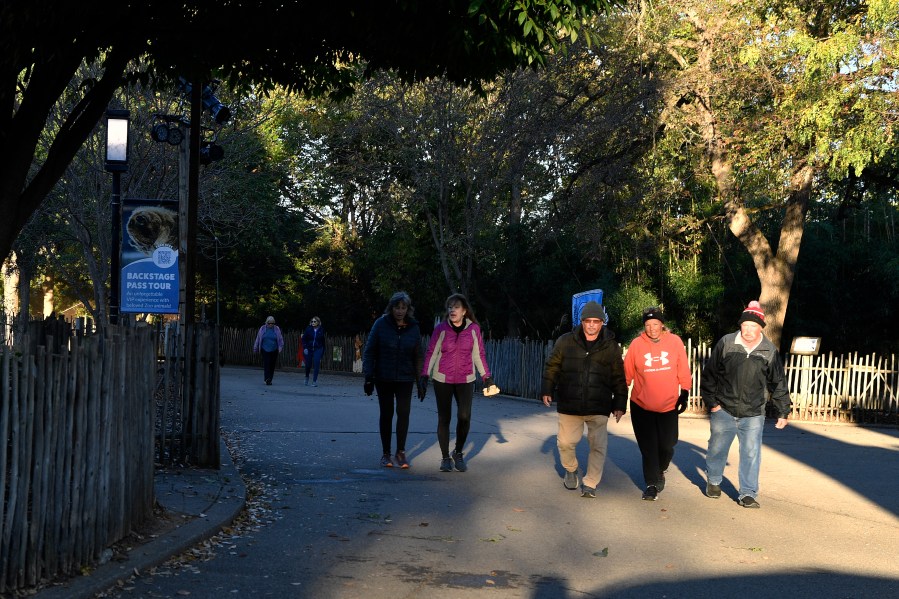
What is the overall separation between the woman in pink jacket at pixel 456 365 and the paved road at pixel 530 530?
48 cm

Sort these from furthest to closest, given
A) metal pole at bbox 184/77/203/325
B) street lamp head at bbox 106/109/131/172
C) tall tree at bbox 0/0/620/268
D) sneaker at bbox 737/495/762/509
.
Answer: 1. street lamp head at bbox 106/109/131/172
2. metal pole at bbox 184/77/203/325
3. sneaker at bbox 737/495/762/509
4. tall tree at bbox 0/0/620/268

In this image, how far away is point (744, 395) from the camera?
1023 cm

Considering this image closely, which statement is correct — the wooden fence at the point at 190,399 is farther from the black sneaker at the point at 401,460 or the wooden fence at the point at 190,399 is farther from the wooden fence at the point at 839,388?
the wooden fence at the point at 839,388

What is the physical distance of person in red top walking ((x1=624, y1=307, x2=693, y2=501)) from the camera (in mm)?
10367

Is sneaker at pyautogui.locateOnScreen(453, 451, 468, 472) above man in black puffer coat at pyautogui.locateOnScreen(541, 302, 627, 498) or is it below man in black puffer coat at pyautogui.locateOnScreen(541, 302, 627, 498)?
below

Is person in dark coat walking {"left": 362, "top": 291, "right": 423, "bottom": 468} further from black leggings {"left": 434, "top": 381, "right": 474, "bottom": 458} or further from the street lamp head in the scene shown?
the street lamp head

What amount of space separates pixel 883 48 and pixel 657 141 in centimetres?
617

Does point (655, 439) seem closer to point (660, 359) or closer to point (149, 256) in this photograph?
point (660, 359)

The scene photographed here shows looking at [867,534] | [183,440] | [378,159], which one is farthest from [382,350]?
[378,159]

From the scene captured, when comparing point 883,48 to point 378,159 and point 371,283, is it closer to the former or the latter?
point 378,159

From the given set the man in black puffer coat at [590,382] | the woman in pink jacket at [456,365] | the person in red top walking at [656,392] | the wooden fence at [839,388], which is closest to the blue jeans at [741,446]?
the person in red top walking at [656,392]

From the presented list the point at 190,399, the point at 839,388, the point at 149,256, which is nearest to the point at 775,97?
the point at 839,388

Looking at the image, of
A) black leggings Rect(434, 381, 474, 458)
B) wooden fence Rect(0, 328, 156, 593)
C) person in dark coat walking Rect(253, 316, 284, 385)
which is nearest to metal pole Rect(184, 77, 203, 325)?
black leggings Rect(434, 381, 474, 458)

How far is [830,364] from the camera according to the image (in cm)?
2233
